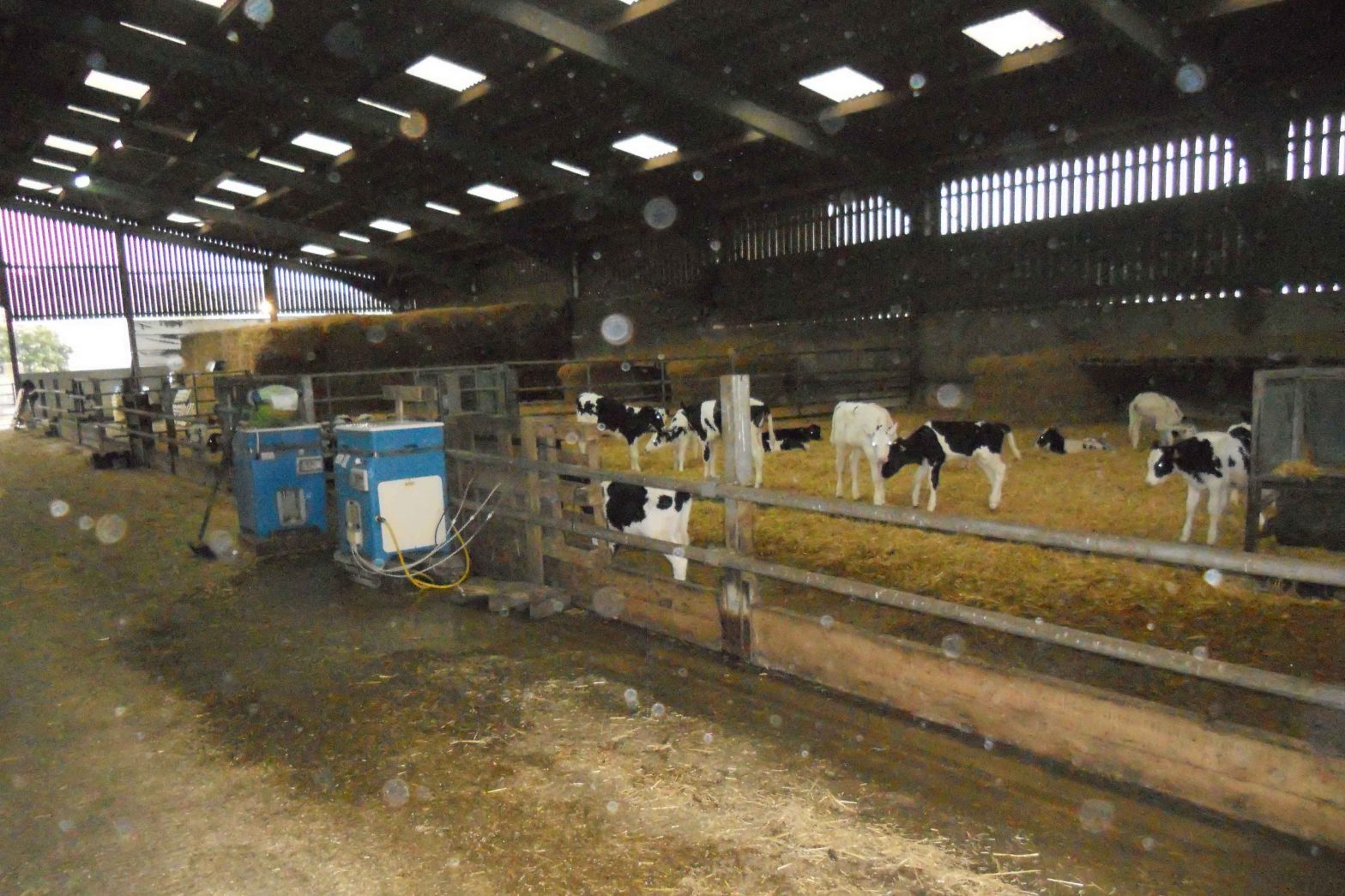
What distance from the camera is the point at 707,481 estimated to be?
16.2 feet

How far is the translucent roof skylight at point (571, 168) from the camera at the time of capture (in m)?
18.7

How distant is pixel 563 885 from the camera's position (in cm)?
284

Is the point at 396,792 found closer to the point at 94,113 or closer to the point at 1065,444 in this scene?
the point at 1065,444

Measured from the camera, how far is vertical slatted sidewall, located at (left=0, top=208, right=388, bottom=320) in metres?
26.9

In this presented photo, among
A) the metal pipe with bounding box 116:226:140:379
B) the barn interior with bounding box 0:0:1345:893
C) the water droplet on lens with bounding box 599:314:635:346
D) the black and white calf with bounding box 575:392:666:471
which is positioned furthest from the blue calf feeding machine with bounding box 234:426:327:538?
the metal pipe with bounding box 116:226:140:379

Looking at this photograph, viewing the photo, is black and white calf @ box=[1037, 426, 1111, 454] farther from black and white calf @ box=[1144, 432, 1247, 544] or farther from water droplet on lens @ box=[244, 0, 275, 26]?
water droplet on lens @ box=[244, 0, 275, 26]

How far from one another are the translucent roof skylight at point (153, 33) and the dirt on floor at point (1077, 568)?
11.6 meters

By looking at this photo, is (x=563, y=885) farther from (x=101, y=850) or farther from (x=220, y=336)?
(x=220, y=336)

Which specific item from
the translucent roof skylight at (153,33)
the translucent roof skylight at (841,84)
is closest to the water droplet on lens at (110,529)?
the translucent roof skylight at (153,33)

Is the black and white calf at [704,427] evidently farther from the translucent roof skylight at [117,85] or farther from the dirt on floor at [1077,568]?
the translucent roof skylight at [117,85]

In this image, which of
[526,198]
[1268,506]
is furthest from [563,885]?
[526,198]

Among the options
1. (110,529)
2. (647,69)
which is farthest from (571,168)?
(110,529)

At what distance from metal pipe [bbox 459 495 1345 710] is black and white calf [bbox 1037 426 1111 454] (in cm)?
712

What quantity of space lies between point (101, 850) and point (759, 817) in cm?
228
